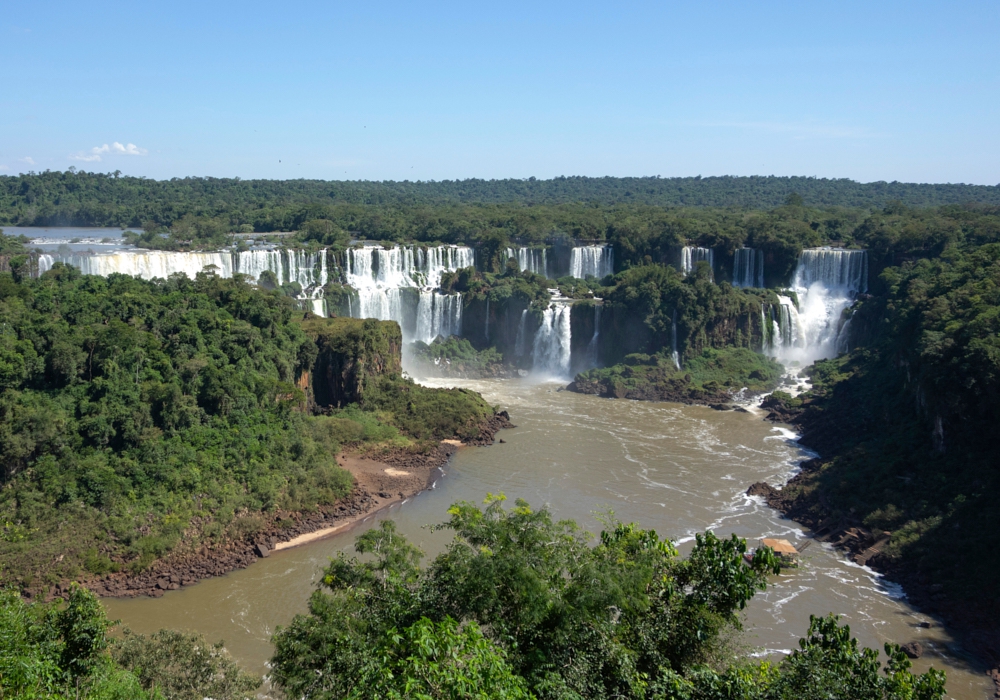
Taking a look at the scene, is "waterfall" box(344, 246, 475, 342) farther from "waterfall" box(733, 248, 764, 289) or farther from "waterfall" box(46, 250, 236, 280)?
"waterfall" box(733, 248, 764, 289)

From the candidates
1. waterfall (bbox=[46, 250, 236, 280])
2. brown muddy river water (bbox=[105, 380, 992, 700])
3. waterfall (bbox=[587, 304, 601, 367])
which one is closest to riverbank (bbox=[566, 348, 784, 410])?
brown muddy river water (bbox=[105, 380, 992, 700])

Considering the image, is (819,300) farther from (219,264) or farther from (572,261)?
(219,264)

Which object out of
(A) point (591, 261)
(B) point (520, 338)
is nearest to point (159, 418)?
(B) point (520, 338)

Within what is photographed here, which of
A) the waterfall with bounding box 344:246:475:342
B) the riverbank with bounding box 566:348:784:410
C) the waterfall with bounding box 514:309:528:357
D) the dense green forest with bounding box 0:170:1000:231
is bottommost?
the riverbank with bounding box 566:348:784:410

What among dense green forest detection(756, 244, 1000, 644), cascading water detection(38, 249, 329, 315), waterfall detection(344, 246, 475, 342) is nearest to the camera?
dense green forest detection(756, 244, 1000, 644)

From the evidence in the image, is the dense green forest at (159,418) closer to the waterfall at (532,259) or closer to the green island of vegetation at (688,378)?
the green island of vegetation at (688,378)

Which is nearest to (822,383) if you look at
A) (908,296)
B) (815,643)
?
(908,296)

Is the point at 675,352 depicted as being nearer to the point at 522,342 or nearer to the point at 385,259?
the point at 522,342

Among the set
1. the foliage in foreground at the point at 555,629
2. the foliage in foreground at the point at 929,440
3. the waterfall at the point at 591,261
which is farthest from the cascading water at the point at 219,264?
the foliage in foreground at the point at 555,629
